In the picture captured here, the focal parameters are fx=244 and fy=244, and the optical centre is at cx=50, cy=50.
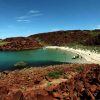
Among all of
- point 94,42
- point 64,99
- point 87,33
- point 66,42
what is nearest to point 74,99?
point 64,99

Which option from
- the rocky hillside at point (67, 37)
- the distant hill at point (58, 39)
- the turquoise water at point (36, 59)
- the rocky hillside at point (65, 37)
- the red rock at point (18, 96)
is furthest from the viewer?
the rocky hillside at point (65, 37)

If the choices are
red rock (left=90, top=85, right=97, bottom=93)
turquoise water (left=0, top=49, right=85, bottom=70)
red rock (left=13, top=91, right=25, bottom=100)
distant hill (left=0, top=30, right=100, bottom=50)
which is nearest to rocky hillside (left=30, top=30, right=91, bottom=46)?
distant hill (left=0, top=30, right=100, bottom=50)

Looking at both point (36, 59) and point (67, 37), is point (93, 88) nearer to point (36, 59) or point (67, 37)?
point (36, 59)

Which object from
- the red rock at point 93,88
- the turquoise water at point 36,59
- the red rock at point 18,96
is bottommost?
the turquoise water at point 36,59

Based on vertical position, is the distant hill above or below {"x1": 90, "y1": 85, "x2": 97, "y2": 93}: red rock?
below

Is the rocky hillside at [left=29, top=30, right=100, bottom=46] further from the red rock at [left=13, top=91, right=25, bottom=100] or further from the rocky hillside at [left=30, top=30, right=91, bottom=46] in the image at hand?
the red rock at [left=13, top=91, right=25, bottom=100]

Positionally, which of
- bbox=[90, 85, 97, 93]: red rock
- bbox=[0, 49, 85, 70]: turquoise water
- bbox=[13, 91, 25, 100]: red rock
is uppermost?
bbox=[13, 91, 25, 100]: red rock

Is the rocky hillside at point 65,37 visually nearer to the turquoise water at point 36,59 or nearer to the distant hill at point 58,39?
the distant hill at point 58,39

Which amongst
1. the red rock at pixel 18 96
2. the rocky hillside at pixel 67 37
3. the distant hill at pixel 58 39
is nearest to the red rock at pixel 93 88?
the red rock at pixel 18 96

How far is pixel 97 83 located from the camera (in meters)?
21.5

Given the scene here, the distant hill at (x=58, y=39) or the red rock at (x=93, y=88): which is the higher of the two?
the red rock at (x=93, y=88)

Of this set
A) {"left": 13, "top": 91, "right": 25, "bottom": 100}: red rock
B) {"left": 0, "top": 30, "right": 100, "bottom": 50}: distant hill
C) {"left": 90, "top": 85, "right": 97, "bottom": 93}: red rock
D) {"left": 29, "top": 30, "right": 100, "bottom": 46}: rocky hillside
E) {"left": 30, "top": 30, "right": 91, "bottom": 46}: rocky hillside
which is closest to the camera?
{"left": 13, "top": 91, "right": 25, "bottom": 100}: red rock

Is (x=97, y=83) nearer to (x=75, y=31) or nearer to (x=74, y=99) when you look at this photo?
(x=74, y=99)

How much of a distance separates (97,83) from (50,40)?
167 m
